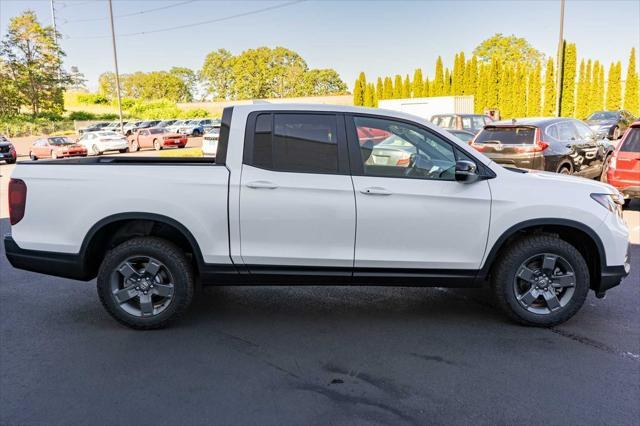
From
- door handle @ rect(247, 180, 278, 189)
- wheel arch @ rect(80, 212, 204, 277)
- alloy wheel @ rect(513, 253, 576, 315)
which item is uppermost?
door handle @ rect(247, 180, 278, 189)

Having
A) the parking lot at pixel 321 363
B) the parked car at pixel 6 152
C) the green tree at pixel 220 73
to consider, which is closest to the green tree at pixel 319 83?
the green tree at pixel 220 73

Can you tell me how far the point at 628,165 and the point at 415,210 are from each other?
6597 mm

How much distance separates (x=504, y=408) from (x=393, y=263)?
1.48 m

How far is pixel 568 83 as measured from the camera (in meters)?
39.7

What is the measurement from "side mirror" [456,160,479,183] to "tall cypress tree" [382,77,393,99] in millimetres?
46556

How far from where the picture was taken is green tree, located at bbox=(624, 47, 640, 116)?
4031cm

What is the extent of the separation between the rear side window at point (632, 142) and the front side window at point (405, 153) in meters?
6.36

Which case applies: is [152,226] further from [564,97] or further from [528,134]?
[564,97]

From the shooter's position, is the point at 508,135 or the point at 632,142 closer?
the point at 632,142

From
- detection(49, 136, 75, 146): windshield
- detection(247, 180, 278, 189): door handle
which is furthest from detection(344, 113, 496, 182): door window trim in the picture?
detection(49, 136, 75, 146): windshield

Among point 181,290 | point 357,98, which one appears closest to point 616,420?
point 181,290

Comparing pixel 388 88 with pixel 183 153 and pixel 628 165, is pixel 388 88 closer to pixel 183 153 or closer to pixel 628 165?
pixel 183 153

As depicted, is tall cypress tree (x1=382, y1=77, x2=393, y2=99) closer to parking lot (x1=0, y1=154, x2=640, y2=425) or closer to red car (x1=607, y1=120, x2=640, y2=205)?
red car (x1=607, y1=120, x2=640, y2=205)

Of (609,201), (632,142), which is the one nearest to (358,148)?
(609,201)
